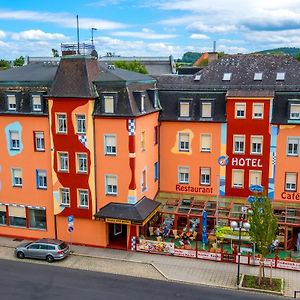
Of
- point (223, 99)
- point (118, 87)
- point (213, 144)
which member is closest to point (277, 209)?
point (213, 144)

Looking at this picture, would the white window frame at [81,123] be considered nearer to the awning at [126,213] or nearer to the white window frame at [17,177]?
the awning at [126,213]

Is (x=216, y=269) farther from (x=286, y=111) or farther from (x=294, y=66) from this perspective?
(x=294, y=66)

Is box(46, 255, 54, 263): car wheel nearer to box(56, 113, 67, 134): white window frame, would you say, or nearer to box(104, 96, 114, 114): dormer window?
box(56, 113, 67, 134): white window frame

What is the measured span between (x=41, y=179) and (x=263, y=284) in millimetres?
19473

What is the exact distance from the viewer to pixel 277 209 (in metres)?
37.6

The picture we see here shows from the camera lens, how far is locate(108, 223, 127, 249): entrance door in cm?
3691

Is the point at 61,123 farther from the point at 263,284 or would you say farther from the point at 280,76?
the point at 280,76

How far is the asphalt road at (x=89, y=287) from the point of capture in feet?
93.5

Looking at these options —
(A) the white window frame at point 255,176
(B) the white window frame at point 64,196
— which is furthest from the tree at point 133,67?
(B) the white window frame at point 64,196

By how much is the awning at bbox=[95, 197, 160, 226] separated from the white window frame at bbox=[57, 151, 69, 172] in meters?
4.47

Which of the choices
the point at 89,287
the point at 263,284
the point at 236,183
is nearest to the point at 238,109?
the point at 236,183

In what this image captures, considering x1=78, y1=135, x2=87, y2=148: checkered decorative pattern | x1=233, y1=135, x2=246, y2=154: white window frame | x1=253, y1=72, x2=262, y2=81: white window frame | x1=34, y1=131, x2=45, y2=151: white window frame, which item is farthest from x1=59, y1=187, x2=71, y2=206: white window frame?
x1=253, y1=72, x2=262, y2=81: white window frame

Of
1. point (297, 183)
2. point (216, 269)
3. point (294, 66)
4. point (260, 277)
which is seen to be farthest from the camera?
point (294, 66)

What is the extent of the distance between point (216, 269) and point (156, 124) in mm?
13562
